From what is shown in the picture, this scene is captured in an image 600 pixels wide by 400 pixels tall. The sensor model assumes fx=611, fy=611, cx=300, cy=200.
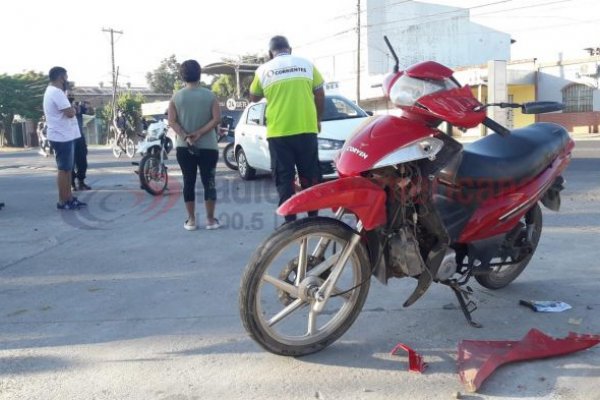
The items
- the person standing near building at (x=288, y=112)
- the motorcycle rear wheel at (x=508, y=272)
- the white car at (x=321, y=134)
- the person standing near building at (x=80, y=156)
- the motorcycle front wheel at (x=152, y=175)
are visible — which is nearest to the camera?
the motorcycle rear wheel at (x=508, y=272)

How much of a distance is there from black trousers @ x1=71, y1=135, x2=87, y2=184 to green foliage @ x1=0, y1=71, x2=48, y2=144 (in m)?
43.8

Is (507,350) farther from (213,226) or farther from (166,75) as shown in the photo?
(166,75)

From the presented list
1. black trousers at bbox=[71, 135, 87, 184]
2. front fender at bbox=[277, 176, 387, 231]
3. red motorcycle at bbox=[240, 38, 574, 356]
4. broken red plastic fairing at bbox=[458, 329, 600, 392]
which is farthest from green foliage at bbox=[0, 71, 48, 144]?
broken red plastic fairing at bbox=[458, 329, 600, 392]

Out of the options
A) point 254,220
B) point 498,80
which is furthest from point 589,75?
point 254,220

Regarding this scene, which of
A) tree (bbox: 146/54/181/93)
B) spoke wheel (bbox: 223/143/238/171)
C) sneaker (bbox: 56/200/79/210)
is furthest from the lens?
tree (bbox: 146/54/181/93)

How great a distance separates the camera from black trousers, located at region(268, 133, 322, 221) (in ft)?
18.4

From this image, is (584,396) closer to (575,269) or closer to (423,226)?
(423,226)

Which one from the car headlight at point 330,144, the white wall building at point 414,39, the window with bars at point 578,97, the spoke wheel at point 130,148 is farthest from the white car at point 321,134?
the white wall building at point 414,39

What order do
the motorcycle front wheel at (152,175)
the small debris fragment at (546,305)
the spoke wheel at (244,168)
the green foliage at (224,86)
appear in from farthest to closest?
the green foliage at (224,86) < the spoke wheel at (244,168) < the motorcycle front wheel at (152,175) < the small debris fragment at (546,305)

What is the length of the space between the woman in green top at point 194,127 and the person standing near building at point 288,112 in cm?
109

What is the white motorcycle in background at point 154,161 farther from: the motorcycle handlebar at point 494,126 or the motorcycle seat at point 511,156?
the motorcycle handlebar at point 494,126

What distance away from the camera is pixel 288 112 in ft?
18.1

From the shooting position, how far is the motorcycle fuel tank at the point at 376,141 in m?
3.24

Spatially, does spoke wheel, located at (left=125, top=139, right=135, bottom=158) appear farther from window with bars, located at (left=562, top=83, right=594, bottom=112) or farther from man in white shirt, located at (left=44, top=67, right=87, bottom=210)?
window with bars, located at (left=562, top=83, right=594, bottom=112)
